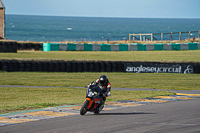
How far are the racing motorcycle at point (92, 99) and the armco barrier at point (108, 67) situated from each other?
15852 millimetres

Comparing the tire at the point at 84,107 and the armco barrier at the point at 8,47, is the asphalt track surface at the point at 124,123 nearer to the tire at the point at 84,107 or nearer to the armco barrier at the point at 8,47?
the tire at the point at 84,107

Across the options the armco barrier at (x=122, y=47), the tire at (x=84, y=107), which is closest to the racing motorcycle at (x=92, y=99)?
the tire at (x=84, y=107)

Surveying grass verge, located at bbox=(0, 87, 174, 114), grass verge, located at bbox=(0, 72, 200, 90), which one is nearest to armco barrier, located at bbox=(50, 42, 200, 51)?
grass verge, located at bbox=(0, 72, 200, 90)

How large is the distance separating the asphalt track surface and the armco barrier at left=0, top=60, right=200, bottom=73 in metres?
14.9

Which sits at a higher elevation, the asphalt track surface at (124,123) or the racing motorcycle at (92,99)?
the racing motorcycle at (92,99)

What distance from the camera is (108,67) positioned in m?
27.1

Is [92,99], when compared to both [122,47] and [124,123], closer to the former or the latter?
[124,123]

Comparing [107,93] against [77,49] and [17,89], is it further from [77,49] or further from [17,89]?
[77,49]

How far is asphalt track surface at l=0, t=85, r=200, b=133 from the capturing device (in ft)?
27.7

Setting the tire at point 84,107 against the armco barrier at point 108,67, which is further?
the armco barrier at point 108,67

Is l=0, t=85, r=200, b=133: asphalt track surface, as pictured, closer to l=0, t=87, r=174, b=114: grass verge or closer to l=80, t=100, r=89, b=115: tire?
l=80, t=100, r=89, b=115: tire

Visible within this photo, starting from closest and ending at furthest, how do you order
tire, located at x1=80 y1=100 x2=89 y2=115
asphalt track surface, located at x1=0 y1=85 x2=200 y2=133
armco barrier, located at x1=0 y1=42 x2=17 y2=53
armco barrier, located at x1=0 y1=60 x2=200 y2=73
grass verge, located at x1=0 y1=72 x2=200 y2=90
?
1. asphalt track surface, located at x1=0 y1=85 x2=200 y2=133
2. tire, located at x1=80 y1=100 x2=89 y2=115
3. grass verge, located at x1=0 y1=72 x2=200 y2=90
4. armco barrier, located at x1=0 y1=60 x2=200 y2=73
5. armco barrier, located at x1=0 y1=42 x2=17 y2=53

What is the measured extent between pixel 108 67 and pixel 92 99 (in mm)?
16311

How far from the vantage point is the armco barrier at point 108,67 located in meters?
26.5
